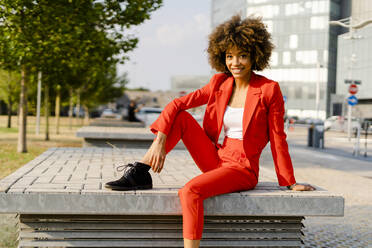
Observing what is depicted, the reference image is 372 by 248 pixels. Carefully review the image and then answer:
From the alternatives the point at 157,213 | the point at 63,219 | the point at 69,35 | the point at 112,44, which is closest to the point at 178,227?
the point at 157,213

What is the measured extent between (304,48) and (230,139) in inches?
2712

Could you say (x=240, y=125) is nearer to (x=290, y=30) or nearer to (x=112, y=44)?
(x=112, y=44)

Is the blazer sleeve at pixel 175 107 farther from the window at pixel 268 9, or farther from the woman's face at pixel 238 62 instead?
the window at pixel 268 9

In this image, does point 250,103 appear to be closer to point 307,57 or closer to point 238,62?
point 238,62

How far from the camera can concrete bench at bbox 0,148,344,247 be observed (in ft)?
11.3

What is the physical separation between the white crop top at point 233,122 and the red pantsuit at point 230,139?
4 cm

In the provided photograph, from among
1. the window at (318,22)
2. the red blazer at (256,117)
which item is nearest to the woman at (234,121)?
the red blazer at (256,117)

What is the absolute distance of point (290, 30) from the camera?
70.8 m

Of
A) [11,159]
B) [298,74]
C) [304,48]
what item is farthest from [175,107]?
[304,48]

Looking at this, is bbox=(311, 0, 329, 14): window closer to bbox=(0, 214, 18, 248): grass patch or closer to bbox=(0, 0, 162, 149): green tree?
bbox=(0, 0, 162, 149): green tree

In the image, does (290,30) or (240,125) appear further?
(290,30)

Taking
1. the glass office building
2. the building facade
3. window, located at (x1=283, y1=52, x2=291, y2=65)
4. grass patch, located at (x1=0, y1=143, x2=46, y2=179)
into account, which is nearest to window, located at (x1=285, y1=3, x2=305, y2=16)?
the glass office building

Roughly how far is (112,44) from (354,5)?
193 ft

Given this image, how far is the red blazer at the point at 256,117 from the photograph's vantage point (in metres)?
3.75
